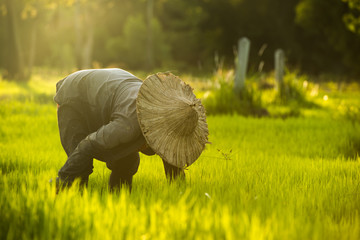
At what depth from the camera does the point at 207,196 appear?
10.7ft

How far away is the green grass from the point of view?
2.45 m

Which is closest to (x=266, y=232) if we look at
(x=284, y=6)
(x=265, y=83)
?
(x=265, y=83)

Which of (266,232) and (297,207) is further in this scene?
(297,207)

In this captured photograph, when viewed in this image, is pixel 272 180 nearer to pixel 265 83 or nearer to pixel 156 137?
pixel 156 137

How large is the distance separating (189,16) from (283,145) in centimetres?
3035

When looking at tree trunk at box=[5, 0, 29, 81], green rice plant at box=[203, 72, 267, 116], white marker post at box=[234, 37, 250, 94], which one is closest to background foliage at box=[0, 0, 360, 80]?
tree trunk at box=[5, 0, 29, 81]

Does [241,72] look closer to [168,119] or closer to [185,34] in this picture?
[168,119]

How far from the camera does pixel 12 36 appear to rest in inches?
805

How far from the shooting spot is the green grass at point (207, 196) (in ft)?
8.05

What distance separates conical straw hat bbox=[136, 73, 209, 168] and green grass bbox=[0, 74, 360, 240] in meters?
0.32

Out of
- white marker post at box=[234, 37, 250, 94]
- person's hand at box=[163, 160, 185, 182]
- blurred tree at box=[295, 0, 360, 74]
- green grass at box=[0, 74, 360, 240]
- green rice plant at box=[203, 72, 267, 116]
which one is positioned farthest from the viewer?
blurred tree at box=[295, 0, 360, 74]

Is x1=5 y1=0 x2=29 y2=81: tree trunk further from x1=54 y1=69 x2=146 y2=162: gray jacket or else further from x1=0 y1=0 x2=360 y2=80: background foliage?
x1=54 y1=69 x2=146 y2=162: gray jacket

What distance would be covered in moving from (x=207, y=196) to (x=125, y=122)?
840 mm

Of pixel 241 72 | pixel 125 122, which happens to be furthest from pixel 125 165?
pixel 241 72
